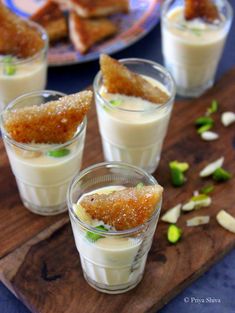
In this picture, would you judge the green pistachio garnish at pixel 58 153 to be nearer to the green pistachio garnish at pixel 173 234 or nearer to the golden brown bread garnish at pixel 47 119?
the golden brown bread garnish at pixel 47 119

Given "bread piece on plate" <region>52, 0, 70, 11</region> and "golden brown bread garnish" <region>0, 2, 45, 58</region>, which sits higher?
"golden brown bread garnish" <region>0, 2, 45, 58</region>

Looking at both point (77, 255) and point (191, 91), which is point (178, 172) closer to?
point (77, 255)

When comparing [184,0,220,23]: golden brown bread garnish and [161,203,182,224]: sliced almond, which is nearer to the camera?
[161,203,182,224]: sliced almond

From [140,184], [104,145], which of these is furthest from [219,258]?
[104,145]

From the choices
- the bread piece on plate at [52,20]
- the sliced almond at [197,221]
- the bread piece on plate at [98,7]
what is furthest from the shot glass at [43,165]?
the bread piece on plate at [98,7]

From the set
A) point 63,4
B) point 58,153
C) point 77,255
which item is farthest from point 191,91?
point 77,255

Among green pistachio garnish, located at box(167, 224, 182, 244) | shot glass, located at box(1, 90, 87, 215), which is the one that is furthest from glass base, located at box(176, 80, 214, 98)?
green pistachio garnish, located at box(167, 224, 182, 244)

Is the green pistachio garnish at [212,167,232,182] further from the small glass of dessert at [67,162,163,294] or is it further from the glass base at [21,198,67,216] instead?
the glass base at [21,198,67,216]
